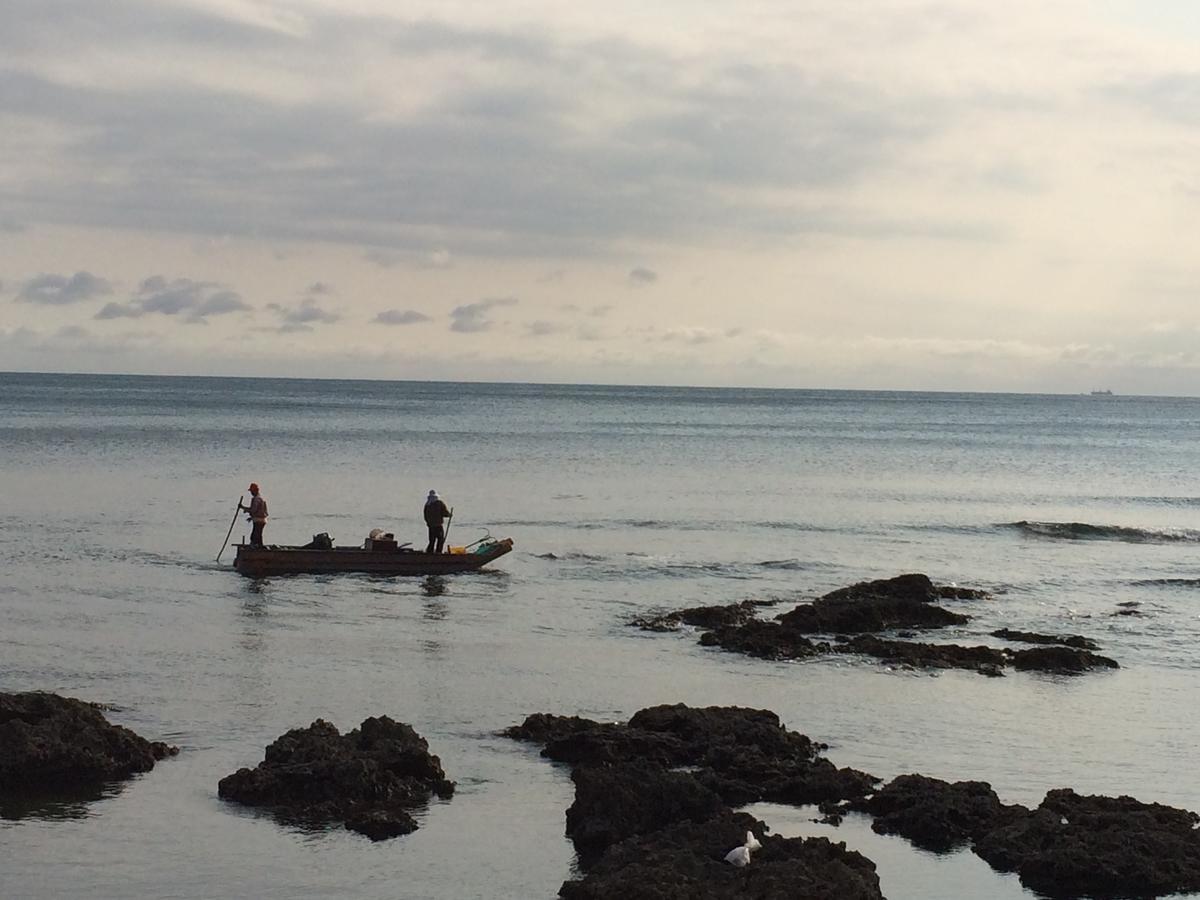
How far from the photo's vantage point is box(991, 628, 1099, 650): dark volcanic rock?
2356cm

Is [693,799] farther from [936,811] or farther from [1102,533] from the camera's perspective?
[1102,533]

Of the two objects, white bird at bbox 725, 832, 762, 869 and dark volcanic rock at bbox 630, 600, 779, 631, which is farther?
dark volcanic rock at bbox 630, 600, 779, 631

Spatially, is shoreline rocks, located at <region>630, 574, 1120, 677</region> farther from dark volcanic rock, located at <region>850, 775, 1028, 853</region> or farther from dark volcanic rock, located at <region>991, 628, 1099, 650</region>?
dark volcanic rock, located at <region>850, 775, 1028, 853</region>

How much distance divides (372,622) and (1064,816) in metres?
13.9

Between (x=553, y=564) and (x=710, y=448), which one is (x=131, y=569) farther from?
(x=710, y=448)

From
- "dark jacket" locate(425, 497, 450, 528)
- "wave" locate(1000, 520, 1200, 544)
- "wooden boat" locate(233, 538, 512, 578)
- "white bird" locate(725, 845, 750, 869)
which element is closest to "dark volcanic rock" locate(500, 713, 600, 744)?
"white bird" locate(725, 845, 750, 869)

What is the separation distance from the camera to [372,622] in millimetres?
24797

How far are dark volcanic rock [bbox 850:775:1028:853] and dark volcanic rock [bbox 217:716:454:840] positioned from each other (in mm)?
4345

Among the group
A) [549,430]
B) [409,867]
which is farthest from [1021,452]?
[409,867]

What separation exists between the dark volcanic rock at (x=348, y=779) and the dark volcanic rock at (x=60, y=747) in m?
1.35

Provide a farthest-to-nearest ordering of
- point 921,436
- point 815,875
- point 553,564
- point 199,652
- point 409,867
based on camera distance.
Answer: point 921,436
point 553,564
point 199,652
point 409,867
point 815,875

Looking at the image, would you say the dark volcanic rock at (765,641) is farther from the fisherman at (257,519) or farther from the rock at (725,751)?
the fisherman at (257,519)

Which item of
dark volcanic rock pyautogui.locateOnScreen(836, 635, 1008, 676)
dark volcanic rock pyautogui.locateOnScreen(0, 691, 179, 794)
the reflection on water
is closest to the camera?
the reflection on water

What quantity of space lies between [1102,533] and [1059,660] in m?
22.8
